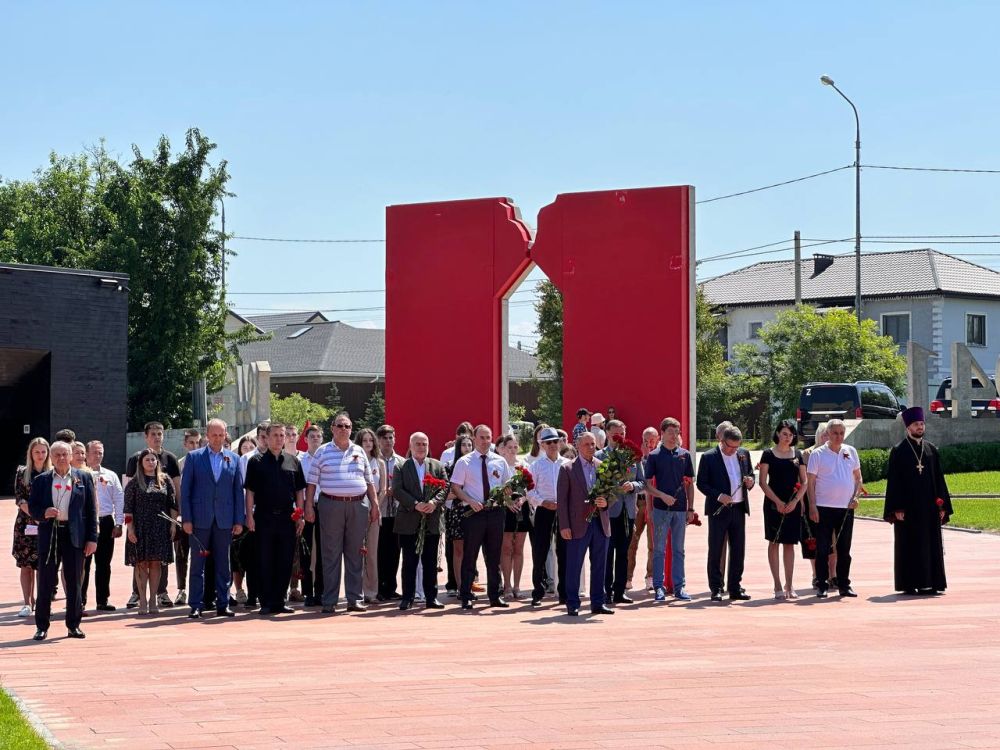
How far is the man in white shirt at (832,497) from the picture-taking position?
1405cm

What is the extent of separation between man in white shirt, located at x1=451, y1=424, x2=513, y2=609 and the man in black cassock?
4077 millimetres

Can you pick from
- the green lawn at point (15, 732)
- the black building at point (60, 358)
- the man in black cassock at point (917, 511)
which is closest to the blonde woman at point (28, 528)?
the green lawn at point (15, 732)

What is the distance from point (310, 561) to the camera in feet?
45.5

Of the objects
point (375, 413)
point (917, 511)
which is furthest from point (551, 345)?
point (917, 511)

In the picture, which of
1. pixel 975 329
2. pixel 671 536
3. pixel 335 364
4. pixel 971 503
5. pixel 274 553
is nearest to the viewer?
pixel 274 553

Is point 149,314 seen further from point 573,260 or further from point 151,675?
point 151,675

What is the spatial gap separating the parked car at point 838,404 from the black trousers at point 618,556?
1970 cm

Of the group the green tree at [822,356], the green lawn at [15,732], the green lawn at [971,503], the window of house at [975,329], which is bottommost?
the green lawn at [15,732]

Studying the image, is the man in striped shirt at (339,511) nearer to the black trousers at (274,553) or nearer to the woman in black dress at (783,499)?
the black trousers at (274,553)

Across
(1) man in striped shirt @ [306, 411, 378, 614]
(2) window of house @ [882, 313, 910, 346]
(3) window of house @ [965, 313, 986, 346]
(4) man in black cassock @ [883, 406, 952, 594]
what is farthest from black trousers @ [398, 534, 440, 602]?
(3) window of house @ [965, 313, 986, 346]

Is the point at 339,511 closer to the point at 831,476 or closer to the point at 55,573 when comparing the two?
the point at 55,573

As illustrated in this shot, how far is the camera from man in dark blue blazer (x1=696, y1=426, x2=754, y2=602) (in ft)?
45.4

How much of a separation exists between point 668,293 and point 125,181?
969 inches

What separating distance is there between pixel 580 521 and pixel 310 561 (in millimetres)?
2894
